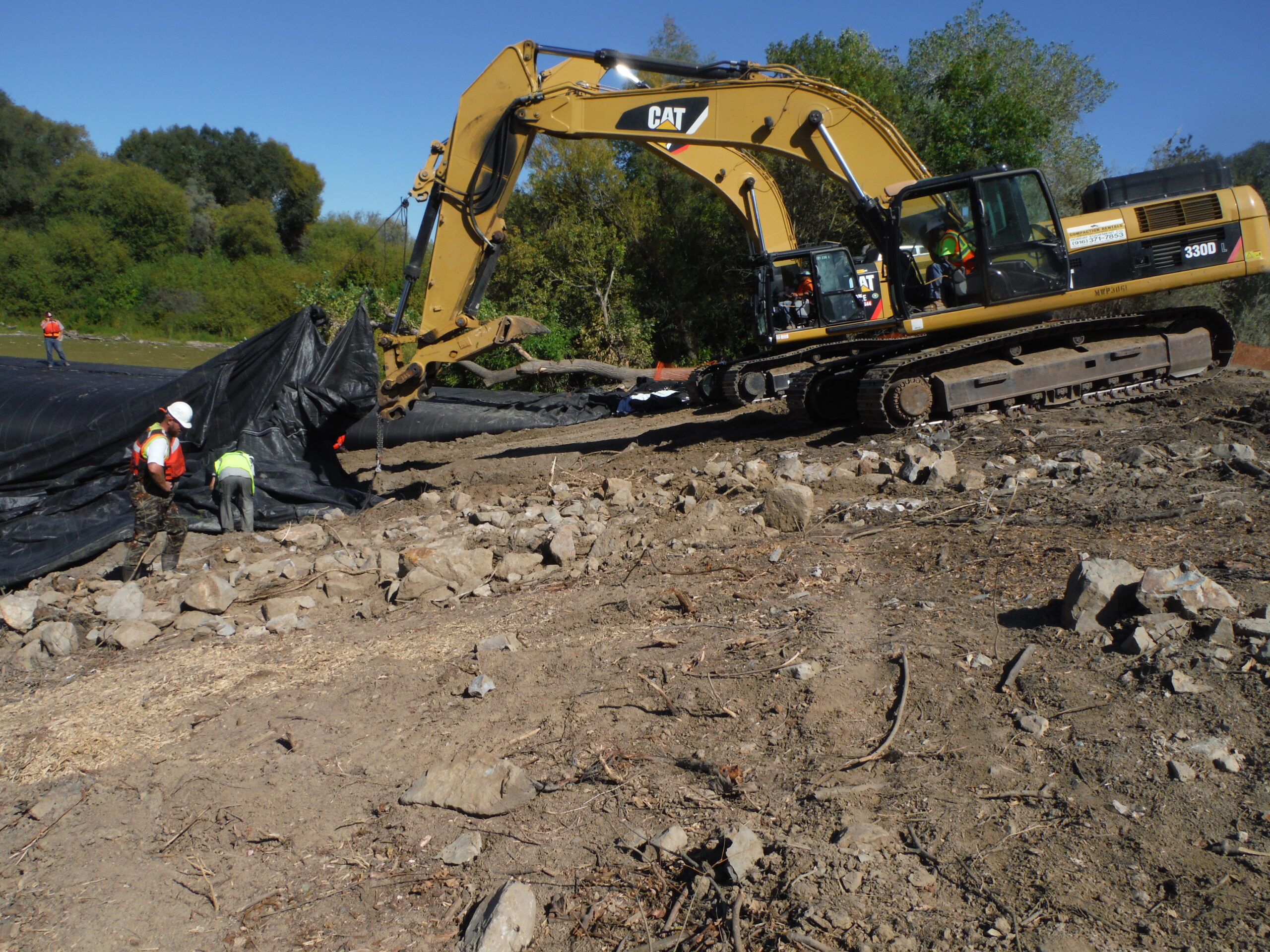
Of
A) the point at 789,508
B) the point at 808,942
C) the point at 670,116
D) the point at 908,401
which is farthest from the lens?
the point at 670,116

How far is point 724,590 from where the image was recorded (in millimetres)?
5219

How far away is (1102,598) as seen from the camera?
12.5ft

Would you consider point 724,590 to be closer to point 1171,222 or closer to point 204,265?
point 1171,222

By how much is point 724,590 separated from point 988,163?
904 inches

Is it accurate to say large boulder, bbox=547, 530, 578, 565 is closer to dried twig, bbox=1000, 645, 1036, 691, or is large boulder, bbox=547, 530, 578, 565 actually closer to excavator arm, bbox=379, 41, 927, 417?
excavator arm, bbox=379, 41, 927, 417

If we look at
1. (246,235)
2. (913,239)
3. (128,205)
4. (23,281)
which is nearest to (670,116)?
(913,239)

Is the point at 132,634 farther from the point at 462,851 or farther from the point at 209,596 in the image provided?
the point at 462,851

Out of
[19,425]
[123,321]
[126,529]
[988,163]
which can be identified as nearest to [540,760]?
[126,529]

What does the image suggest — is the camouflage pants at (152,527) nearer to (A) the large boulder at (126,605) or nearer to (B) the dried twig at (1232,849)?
(A) the large boulder at (126,605)

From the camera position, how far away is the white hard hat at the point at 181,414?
25.7ft

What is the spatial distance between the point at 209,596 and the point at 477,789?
11.8 ft

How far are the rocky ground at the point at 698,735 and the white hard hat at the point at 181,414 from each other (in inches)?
74.3

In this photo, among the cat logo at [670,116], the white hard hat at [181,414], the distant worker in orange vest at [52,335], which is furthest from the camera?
the distant worker in orange vest at [52,335]

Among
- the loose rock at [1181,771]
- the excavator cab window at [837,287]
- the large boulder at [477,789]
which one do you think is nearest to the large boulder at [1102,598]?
the loose rock at [1181,771]
